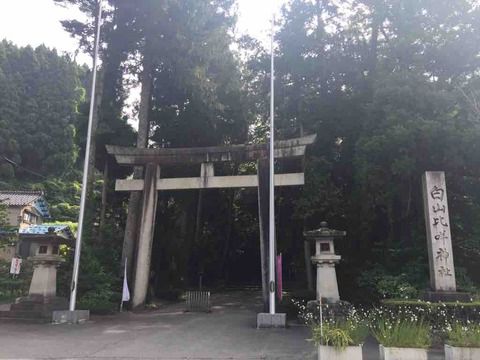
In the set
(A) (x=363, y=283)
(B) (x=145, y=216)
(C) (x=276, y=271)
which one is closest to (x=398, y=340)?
(C) (x=276, y=271)

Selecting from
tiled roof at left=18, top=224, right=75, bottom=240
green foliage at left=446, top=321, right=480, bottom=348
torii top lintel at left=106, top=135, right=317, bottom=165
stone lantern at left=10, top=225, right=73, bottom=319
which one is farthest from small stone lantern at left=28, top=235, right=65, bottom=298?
green foliage at left=446, top=321, right=480, bottom=348

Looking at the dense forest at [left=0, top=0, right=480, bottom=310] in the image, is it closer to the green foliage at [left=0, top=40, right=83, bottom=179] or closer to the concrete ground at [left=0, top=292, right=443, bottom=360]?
the concrete ground at [left=0, top=292, right=443, bottom=360]

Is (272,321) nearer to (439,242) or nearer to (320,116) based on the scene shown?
(439,242)

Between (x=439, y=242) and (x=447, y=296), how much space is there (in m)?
1.35

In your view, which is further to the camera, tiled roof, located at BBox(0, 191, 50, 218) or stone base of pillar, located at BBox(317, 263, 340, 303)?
tiled roof, located at BBox(0, 191, 50, 218)

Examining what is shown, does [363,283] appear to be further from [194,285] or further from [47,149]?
[47,149]

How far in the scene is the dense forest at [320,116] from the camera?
43.9 feet

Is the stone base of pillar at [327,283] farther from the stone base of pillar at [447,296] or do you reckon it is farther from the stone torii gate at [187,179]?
the stone torii gate at [187,179]

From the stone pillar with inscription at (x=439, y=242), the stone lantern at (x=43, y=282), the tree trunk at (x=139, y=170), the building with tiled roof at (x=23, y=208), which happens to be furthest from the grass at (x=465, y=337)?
the building with tiled roof at (x=23, y=208)

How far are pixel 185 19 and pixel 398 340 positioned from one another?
14.4m

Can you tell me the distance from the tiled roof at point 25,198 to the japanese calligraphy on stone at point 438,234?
28.1 metres

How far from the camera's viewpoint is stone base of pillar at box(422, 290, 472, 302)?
10133 millimetres

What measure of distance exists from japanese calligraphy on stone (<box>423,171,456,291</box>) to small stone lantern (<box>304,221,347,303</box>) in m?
2.60

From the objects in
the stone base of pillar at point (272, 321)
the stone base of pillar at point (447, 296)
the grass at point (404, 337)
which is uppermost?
the stone base of pillar at point (447, 296)
